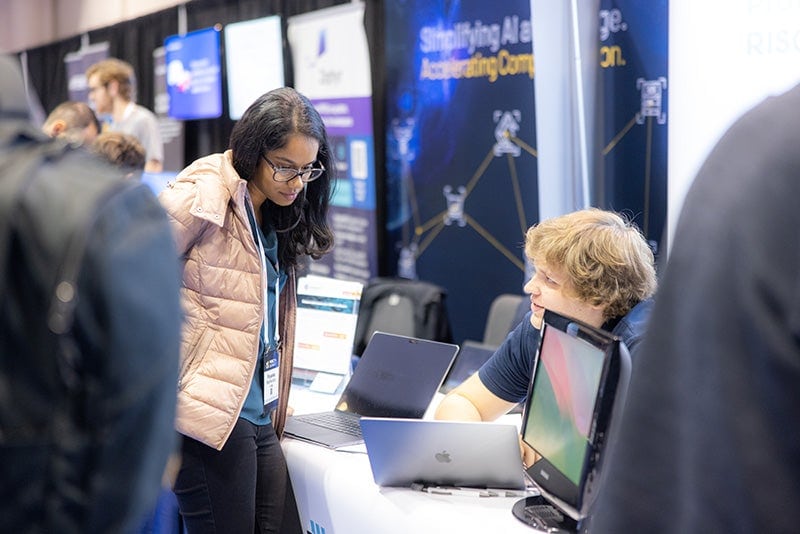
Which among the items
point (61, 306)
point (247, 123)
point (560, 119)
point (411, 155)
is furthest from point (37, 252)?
point (411, 155)

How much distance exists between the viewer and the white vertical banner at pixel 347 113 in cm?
568

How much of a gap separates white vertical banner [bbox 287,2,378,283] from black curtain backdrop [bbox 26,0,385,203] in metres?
0.08

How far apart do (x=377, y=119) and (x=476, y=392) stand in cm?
343

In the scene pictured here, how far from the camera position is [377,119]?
18.7ft

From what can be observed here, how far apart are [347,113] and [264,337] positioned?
3.64 metres

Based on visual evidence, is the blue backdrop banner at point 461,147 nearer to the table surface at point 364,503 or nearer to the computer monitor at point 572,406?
the table surface at point 364,503

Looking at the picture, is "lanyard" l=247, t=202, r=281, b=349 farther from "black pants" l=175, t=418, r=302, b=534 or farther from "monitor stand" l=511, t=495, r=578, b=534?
"monitor stand" l=511, t=495, r=578, b=534

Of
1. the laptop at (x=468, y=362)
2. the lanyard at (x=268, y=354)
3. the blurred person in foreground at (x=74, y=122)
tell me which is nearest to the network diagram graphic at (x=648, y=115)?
the laptop at (x=468, y=362)

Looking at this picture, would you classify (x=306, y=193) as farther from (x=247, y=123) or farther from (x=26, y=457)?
(x=26, y=457)

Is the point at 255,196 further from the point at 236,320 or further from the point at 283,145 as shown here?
the point at 236,320

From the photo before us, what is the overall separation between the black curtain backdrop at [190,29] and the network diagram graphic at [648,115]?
1.94 metres

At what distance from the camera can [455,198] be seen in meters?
5.34

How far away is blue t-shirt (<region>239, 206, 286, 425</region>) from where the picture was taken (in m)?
2.30

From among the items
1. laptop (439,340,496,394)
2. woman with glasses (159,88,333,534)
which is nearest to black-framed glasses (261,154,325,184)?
woman with glasses (159,88,333,534)
